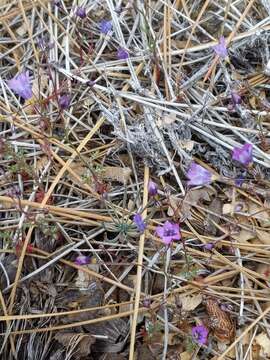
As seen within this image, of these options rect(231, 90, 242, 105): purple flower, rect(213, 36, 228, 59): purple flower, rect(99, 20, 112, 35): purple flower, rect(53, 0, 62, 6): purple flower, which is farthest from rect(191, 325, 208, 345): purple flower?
rect(53, 0, 62, 6): purple flower

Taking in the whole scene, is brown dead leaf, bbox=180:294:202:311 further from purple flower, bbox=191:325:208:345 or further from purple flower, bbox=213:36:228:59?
purple flower, bbox=213:36:228:59

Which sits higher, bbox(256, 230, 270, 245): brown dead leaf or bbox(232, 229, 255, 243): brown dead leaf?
bbox(256, 230, 270, 245): brown dead leaf

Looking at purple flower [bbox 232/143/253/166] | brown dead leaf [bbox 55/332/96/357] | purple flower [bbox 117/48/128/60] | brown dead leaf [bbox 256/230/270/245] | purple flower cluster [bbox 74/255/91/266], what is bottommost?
brown dead leaf [bbox 55/332/96/357]

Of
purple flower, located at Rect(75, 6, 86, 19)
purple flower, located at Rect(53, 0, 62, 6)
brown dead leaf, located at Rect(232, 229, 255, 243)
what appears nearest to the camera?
brown dead leaf, located at Rect(232, 229, 255, 243)

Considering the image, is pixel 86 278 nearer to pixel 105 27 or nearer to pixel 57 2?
pixel 105 27

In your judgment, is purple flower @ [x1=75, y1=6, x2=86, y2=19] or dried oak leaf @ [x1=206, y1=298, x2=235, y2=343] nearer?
dried oak leaf @ [x1=206, y1=298, x2=235, y2=343]

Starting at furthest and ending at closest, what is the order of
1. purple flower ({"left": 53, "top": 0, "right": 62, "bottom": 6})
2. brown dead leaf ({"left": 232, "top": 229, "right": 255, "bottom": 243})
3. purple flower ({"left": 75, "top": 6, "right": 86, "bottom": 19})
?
purple flower ({"left": 53, "top": 0, "right": 62, "bottom": 6}) → purple flower ({"left": 75, "top": 6, "right": 86, "bottom": 19}) → brown dead leaf ({"left": 232, "top": 229, "right": 255, "bottom": 243})
